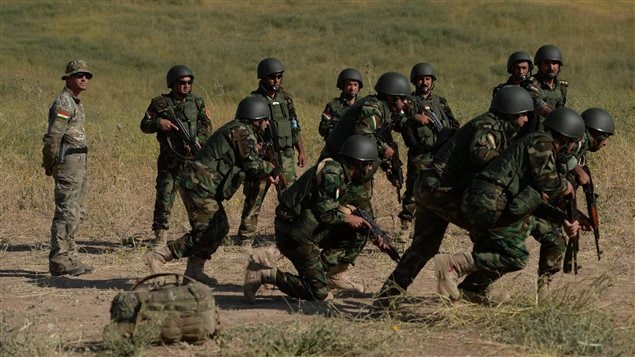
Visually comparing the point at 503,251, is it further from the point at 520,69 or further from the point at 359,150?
the point at 520,69

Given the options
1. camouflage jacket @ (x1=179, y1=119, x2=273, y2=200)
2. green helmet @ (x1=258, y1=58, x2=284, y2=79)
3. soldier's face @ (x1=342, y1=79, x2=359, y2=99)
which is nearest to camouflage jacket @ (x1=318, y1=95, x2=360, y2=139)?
soldier's face @ (x1=342, y1=79, x2=359, y2=99)

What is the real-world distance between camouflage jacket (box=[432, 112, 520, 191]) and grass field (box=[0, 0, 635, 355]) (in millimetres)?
942

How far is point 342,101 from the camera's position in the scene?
10.6 meters

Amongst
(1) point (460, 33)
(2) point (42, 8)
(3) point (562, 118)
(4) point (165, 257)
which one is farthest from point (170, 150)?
(2) point (42, 8)

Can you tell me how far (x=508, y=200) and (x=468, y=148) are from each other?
52 centimetres

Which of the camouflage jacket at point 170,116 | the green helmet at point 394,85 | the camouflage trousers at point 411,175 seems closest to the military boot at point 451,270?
the green helmet at point 394,85

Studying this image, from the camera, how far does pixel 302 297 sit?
737cm

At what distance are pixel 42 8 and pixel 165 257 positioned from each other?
25.5 meters

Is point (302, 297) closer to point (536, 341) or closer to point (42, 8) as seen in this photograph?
point (536, 341)

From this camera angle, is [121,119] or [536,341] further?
[121,119]

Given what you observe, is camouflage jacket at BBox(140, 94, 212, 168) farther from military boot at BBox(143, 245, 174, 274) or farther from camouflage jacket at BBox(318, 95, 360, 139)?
military boot at BBox(143, 245, 174, 274)

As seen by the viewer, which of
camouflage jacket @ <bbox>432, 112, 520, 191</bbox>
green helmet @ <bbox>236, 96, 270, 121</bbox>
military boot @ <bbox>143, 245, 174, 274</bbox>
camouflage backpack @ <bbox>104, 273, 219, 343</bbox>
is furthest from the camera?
green helmet @ <bbox>236, 96, 270, 121</bbox>

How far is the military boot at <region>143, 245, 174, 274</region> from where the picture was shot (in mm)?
7953

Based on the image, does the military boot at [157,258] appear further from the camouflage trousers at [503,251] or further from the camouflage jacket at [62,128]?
the camouflage trousers at [503,251]
